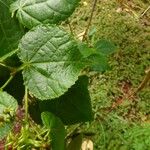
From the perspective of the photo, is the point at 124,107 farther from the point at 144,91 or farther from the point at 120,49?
the point at 120,49

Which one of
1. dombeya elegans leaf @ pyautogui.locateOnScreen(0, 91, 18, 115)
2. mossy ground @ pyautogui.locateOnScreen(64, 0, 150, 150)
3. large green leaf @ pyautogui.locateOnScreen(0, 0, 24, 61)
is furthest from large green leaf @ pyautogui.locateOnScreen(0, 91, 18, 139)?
mossy ground @ pyautogui.locateOnScreen(64, 0, 150, 150)

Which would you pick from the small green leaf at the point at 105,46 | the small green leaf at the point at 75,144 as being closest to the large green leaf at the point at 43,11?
the small green leaf at the point at 105,46

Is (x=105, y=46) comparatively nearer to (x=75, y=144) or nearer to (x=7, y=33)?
(x=75, y=144)

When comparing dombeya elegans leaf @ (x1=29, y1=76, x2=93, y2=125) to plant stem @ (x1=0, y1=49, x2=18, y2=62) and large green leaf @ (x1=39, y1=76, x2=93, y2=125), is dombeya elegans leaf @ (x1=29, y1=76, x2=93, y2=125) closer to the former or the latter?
large green leaf @ (x1=39, y1=76, x2=93, y2=125)

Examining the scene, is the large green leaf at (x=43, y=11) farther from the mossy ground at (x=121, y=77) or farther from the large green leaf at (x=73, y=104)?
the mossy ground at (x=121, y=77)

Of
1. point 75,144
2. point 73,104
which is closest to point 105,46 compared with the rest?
point 75,144
